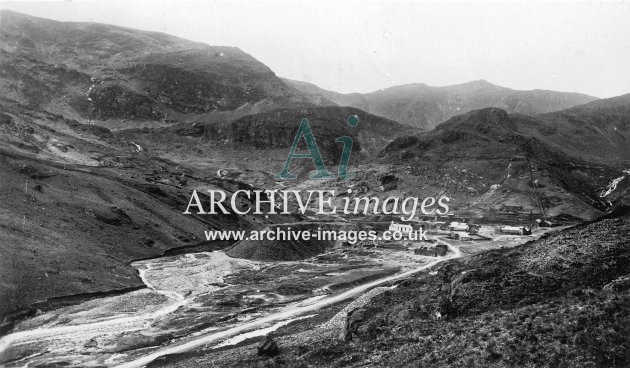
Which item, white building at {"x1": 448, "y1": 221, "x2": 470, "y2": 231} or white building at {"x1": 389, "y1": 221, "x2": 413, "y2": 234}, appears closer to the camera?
white building at {"x1": 389, "y1": 221, "x2": 413, "y2": 234}

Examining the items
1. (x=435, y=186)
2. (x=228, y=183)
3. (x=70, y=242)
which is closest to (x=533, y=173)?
(x=435, y=186)

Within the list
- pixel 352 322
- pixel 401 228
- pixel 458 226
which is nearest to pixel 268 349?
pixel 352 322

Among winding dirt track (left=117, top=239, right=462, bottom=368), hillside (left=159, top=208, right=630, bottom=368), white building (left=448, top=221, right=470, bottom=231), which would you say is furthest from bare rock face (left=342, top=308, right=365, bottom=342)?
white building (left=448, top=221, right=470, bottom=231)

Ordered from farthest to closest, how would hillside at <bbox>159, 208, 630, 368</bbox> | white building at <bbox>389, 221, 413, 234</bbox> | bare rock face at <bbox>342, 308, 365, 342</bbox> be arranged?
white building at <bbox>389, 221, 413, 234</bbox>
bare rock face at <bbox>342, 308, 365, 342</bbox>
hillside at <bbox>159, 208, 630, 368</bbox>

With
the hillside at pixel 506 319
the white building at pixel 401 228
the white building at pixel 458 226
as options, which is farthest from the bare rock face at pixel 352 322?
the white building at pixel 458 226

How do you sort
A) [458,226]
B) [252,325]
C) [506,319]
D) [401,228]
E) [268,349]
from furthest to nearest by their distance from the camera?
[458,226], [401,228], [252,325], [268,349], [506,319]

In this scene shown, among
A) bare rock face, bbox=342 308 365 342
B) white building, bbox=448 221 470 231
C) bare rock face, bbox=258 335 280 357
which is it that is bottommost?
white building, bbox=448 221 470 231

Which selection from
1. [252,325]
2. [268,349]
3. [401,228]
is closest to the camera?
[268,349]

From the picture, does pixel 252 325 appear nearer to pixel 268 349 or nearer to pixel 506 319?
pixel 268 349

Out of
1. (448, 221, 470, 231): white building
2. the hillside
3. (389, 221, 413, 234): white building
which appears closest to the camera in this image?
the hillside

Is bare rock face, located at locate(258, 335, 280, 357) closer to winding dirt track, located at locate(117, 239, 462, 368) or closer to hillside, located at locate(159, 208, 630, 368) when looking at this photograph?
hillside, located at locate(159, 208, 630, 368)

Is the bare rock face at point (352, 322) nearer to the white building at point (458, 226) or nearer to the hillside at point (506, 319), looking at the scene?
the hillside at point (506, 319)
